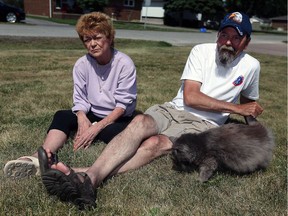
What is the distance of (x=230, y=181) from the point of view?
331cm

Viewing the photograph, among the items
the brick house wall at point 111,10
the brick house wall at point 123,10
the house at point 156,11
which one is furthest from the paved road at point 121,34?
the house at point 156,11

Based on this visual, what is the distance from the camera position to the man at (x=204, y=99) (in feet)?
10.6

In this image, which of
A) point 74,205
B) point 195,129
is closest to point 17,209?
point 74,205

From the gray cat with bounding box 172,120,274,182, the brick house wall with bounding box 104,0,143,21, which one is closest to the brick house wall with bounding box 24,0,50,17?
the brick house wall with bounding box 104,0,143,21

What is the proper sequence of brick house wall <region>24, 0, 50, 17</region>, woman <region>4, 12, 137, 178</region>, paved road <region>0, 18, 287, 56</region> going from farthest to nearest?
brick house wall <region>24, 0, 50, 17</region>
paved road <region>0, 18, 287, 56</region>
woman <region>4, 12, 137, 178</region>

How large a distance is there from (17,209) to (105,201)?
63cm

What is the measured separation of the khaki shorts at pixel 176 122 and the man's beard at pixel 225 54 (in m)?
0.63

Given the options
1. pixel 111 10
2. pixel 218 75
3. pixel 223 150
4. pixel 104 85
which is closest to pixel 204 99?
pixel 218 75

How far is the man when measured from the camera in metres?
3.24

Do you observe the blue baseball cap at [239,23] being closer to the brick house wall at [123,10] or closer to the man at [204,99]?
the man at [204,99]

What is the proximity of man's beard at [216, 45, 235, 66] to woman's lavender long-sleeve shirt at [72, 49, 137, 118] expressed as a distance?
897 mm

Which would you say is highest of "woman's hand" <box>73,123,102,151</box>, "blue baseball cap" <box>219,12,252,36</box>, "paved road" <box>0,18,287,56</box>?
"blue baseball cap" <box>219,12,252,36</box>

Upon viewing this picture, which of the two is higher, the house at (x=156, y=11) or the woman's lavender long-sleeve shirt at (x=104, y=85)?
the woman's lavender long-sleeve shirt at (x=104, y=85)

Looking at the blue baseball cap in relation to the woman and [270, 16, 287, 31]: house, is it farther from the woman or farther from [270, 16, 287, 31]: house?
[270, 16, 287, 31]: house
